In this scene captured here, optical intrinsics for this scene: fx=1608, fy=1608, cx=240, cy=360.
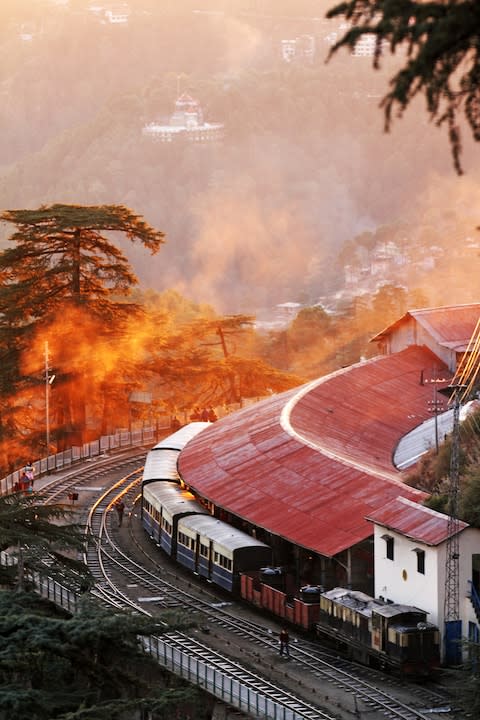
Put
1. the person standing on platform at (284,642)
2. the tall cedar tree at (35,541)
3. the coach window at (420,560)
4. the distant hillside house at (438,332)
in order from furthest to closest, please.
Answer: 1. the distant hillside house at (438,332)
2. the coach window at (420,560)
3. the person standing on platform at (284,642)
4. the tall cedar tree at (35,541)

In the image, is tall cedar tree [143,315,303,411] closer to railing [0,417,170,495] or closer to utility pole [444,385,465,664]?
railing [0,417,170,495]

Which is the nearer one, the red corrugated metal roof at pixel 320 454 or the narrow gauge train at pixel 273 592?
the narrow gauge train at pixel 273 592

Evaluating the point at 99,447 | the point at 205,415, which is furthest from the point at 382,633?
the point at 205,415

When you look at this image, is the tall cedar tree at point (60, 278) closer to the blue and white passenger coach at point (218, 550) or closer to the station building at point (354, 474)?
the station building at point (354, 474)

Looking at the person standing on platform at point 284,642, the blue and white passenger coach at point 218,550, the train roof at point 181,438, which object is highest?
the person standing on platform at point 284,642

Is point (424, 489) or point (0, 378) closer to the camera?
point (424, 489)

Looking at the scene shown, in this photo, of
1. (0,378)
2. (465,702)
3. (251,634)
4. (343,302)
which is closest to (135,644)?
(465,702)

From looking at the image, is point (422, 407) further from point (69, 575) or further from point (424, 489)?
point (69, 575)

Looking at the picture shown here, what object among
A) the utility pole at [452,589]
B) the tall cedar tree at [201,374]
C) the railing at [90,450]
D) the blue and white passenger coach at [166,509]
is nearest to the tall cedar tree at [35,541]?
the utility pole at [452,589]
